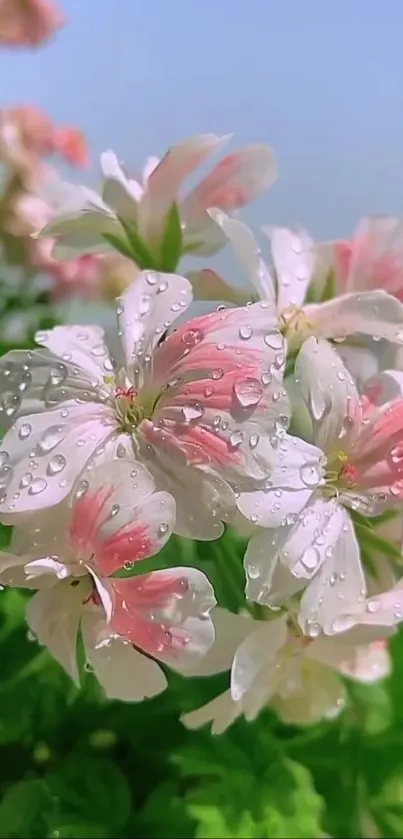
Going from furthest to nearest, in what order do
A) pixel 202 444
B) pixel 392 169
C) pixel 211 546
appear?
pixel 392 169, pixel 211 546, pixel 202 444

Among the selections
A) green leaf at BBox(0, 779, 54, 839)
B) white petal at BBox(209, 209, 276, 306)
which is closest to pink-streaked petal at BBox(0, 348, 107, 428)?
white petal at BBox(209, 209, 276, 306)

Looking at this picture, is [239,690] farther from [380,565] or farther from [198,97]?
[198,97]

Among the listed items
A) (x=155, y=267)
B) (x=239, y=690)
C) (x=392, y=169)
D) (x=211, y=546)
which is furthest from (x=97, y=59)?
(x=239, y=690)

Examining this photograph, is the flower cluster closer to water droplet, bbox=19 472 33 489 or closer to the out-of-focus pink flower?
water droplet, bbox=19 472 33 489

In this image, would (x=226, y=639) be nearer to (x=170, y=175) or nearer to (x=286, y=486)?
(x=286, y=486)

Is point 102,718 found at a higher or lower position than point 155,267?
lower

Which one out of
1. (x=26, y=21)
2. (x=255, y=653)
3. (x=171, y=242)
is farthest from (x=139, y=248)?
(x=26, y=21)
